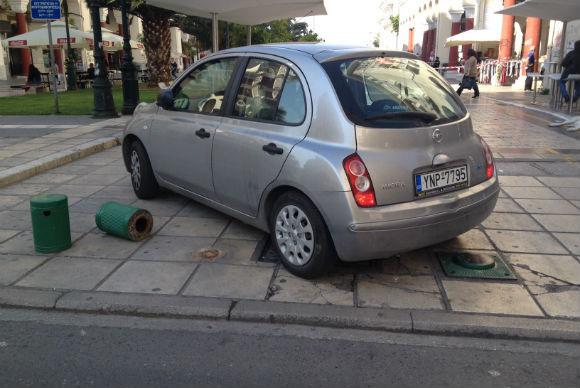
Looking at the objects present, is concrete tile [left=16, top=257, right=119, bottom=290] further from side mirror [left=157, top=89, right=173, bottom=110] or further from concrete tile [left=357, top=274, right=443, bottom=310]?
concrete tile [left=357, top=274, right=443, bottom=310]

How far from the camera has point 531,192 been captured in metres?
6.70

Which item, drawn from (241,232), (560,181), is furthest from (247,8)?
(241,232)

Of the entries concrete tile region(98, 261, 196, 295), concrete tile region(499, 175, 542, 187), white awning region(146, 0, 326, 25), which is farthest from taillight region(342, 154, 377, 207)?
white awning region(146, 0, 326, 25)

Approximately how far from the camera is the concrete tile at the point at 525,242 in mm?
4832

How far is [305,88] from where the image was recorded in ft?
13.7

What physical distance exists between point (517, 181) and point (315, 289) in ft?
14.1

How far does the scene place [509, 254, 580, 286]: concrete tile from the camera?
422 cm

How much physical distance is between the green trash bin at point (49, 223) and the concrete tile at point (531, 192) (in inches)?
197

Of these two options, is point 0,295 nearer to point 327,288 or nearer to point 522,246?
point 327,288

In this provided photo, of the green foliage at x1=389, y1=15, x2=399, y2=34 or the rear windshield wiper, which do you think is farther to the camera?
the green foliage at x1=389, y1=15, x2=399, y2=34

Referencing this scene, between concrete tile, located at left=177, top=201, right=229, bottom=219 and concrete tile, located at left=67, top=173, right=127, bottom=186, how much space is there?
1.70 meters

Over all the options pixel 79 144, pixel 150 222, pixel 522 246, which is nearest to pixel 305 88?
pixel 150 222

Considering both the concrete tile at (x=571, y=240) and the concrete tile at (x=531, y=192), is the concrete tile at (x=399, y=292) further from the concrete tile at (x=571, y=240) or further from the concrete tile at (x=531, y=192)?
the concrete tile at (x=531, y=192)

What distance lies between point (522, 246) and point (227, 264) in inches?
105
